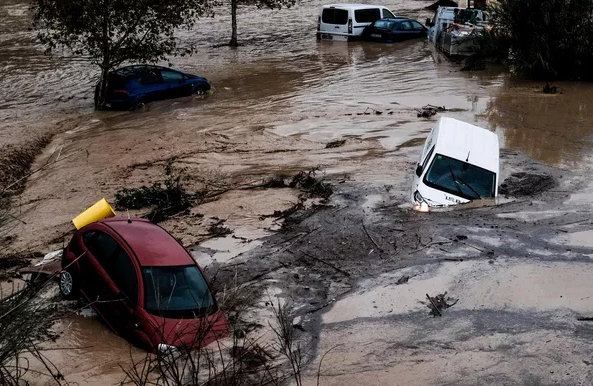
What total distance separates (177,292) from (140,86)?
13.9m

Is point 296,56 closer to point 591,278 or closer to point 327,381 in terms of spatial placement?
point 591,278

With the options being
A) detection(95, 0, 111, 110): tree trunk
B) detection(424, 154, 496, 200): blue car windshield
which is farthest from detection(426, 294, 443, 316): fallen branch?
detection(95, 0, 111, 110): tree trunk

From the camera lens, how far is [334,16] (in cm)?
3322

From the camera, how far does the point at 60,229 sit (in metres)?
13.8

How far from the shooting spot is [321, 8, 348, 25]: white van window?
33.1m

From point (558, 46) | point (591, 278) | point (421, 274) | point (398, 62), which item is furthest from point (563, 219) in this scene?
point (398, 62)

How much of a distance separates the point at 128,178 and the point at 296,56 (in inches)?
592

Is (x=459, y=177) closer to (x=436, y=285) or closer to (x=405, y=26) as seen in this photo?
(x=436, y=285)

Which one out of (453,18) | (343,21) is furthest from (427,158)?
(343,21)

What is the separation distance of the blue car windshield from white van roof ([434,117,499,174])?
0.10m

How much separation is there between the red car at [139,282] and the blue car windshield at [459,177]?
5367 millimetres

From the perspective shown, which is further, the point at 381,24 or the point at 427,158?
the point at 381,24

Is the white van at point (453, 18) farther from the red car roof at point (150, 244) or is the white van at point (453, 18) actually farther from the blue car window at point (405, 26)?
the red car roof at point (150, 244)

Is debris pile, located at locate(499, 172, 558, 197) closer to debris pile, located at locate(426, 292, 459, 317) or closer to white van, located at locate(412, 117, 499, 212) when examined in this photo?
white van, located at locate(412, 117, 499, 212)
